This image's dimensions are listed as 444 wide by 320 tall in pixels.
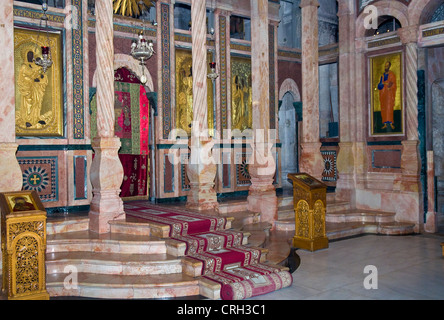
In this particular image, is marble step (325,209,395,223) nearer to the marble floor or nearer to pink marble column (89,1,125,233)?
the marble floor

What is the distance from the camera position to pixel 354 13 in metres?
10.5

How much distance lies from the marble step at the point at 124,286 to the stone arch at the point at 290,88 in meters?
7.76

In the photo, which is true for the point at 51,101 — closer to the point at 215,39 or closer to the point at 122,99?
the point at 122,99

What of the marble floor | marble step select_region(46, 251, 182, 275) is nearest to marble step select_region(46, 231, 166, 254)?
marble step select_region(46, 251, 182, 275)

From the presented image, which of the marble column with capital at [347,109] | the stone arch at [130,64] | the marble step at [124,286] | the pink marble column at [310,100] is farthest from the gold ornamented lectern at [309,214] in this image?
the stone arch at [130,64]

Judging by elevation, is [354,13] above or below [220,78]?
above

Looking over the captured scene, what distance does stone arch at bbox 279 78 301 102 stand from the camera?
12.2m

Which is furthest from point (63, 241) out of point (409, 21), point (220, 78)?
point (409, 21)

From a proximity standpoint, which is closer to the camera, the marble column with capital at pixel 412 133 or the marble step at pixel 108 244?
the marble step at pixel 108 244

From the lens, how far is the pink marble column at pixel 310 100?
9094 mm

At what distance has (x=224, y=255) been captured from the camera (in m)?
5.93

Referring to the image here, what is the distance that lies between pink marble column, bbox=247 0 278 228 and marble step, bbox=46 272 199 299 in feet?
11.1

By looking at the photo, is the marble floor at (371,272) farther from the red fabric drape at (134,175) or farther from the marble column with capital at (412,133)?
the red fabric drape at (134,175)
